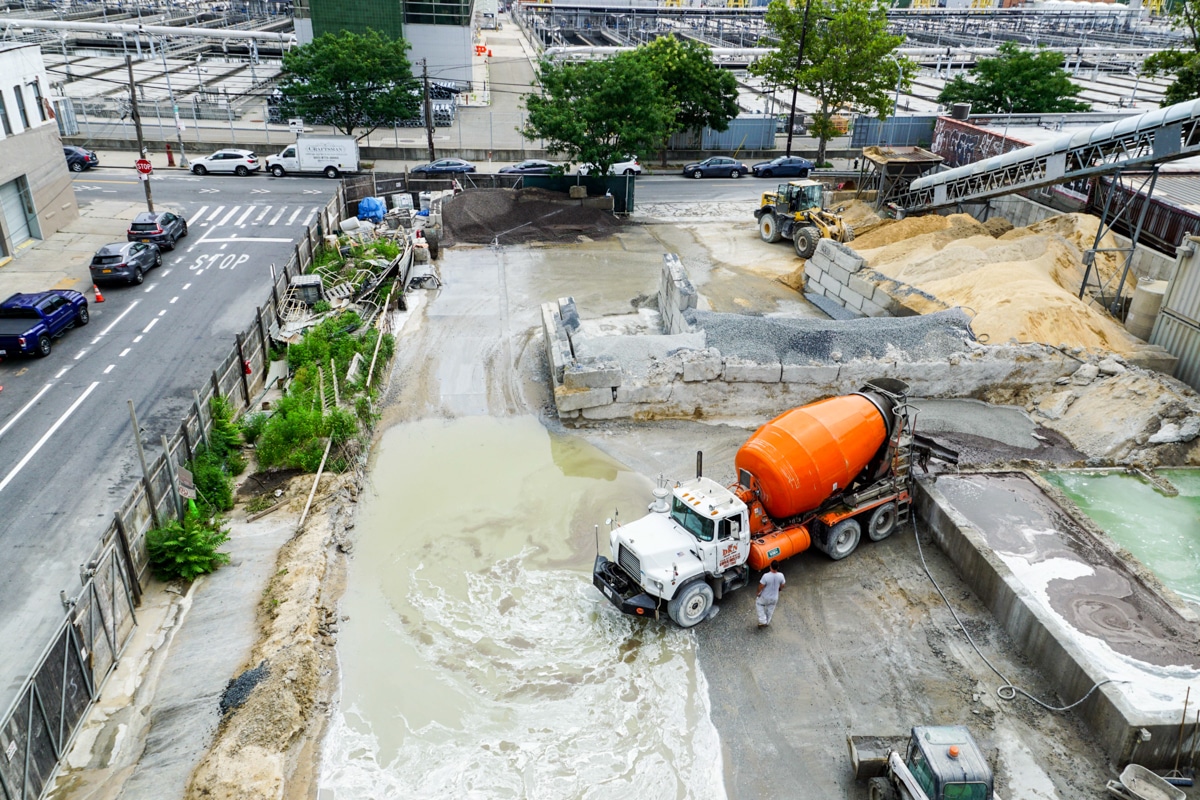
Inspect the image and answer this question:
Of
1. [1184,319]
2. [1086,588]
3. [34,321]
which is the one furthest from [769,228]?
[34,321]

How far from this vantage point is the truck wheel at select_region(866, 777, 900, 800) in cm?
1065

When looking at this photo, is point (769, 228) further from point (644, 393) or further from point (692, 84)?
point (644, 393)

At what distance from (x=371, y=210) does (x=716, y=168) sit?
21.8 m

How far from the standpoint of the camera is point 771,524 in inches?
598

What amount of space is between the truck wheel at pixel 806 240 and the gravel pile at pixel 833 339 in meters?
10.9

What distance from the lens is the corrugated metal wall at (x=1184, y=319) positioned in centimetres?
2138

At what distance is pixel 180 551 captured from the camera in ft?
47.6

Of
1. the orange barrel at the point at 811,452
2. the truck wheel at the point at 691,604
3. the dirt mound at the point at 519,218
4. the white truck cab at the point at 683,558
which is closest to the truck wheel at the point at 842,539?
the orange barrel at the point at 811,452

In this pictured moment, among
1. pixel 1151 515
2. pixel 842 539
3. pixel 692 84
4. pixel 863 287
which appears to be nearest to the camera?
pixel 842 539

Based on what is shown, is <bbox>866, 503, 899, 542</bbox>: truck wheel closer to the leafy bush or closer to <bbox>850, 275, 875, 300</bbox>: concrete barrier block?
<bbox>850, 275, 875, 300</bbox>: concrete barrier block

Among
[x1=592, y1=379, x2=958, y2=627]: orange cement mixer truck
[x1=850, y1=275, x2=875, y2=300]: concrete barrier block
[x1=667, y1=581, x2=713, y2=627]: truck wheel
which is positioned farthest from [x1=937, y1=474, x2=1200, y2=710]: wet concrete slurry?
[x1=850, y1=275, x2=875, y2=300]: concrete barrier block

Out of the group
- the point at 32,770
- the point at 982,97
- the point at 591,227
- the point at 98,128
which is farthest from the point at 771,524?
the point at 98,128

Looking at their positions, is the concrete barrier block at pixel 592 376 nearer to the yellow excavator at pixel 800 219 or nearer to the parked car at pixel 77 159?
the yellow excavator at pixel 800 219

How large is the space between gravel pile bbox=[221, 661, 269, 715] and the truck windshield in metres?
7.08
